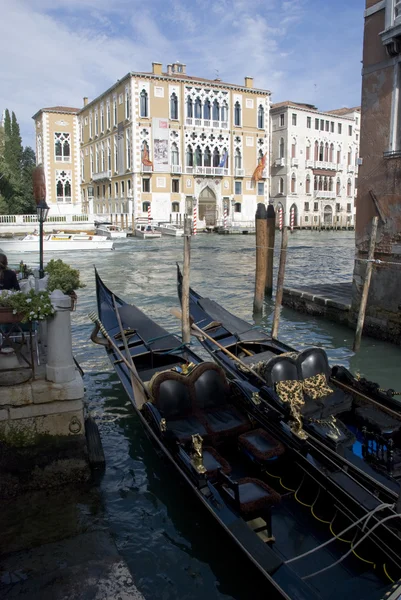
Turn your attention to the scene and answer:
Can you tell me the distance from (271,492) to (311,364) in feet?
5.05

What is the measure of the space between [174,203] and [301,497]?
31993 millimetres

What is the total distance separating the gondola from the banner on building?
29252 millimetres

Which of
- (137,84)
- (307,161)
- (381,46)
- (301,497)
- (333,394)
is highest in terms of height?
(137,84)

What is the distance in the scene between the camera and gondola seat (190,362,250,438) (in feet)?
13.5

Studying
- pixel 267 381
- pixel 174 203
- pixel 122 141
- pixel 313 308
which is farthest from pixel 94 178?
pixel 267 381

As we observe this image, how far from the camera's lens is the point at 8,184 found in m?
32.5

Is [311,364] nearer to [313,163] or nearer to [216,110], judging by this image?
[216,110]

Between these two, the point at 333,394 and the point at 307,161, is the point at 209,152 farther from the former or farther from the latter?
the point at 333,394

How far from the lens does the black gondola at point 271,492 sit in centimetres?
273

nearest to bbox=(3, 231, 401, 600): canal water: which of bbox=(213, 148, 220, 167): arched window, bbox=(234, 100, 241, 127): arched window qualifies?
bbox=(213, 148, 220, 167): arched window

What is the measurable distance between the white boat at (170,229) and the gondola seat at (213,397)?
26.3 m

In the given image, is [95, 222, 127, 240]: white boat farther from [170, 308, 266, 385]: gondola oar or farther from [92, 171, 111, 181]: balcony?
[170, 308, 266, 385]: gondola oar

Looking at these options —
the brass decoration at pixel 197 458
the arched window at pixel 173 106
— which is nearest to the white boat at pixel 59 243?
the arched window at pixel 173 106

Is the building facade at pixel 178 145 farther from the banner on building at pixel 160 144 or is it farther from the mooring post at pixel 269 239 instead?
the mooring post at pixel 269 239
